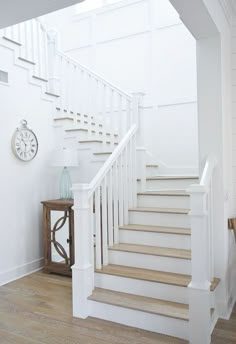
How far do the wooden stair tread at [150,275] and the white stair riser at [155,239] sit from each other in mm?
318

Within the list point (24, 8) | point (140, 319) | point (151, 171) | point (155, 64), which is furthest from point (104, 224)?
point (155, 64)

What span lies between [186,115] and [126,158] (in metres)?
1.66

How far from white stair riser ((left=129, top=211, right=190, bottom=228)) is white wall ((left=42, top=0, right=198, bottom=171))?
1.54 metres

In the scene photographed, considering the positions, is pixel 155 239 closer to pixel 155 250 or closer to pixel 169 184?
pixel 155 250

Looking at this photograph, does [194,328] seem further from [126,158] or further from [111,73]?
[111,73]

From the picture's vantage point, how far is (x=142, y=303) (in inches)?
102

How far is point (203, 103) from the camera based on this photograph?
2.83m

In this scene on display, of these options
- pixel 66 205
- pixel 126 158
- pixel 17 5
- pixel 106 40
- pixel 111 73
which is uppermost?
pixel 106 40

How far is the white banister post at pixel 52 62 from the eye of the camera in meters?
4.35

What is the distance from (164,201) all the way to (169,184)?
48 cm

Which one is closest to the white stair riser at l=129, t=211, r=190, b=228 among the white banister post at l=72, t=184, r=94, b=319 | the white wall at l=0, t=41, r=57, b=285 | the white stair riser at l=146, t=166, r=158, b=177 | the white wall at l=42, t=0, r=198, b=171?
the white banister post at l=72, t=184, r=94, b=319

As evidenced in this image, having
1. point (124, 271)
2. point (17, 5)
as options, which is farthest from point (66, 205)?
point (17, 5)

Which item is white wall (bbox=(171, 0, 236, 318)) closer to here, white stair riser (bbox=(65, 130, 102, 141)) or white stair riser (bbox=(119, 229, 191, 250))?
white stair riser (bbox=(119, 229, 191, 250))

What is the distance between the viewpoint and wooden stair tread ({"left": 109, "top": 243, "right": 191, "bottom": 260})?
112 inches
